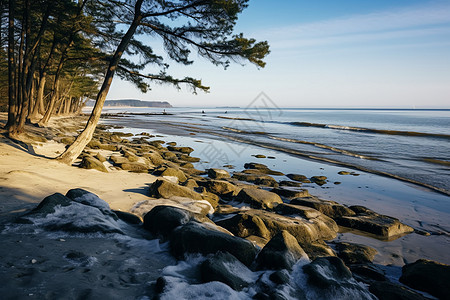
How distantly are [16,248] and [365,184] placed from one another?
34.5 feet

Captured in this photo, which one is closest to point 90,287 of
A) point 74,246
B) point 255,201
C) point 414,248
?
point 74,246

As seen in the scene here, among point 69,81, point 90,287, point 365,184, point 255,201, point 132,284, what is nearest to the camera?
point 90,287

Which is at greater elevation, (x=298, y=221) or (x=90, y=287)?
(x=90, y=287)

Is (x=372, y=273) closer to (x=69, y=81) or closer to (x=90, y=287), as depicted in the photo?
(x=90, y=287)

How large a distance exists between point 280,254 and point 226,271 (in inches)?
35.3

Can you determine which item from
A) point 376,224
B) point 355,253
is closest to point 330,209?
point 376,224

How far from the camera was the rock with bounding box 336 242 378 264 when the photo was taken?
4.35 metres

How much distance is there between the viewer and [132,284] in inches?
94.2

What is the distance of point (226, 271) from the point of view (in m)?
2.67

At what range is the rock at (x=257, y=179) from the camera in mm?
8856

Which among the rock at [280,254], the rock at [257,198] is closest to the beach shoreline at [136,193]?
the rock at [257,198]

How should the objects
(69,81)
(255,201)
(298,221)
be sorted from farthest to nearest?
(69,81) < (255,201) < (298,221)

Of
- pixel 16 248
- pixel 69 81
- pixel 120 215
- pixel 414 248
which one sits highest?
pixel 69 81

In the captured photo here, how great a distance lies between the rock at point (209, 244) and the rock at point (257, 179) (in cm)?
566
